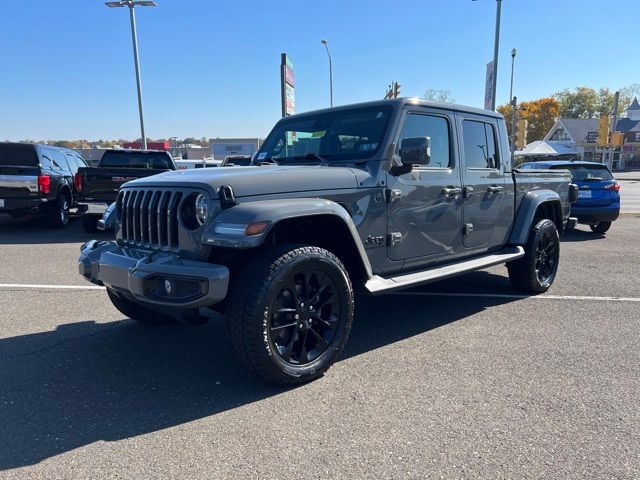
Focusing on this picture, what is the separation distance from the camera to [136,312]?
4.38 metres

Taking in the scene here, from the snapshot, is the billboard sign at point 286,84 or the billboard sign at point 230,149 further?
the billboard sign at point 230,149

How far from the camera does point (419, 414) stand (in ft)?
9.71

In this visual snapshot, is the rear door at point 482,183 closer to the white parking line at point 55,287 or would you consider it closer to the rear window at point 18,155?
the white parking line at point 55,287

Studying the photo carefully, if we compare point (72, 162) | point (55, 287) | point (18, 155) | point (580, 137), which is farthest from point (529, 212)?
point (580, 137)

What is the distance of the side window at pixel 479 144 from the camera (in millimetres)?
4855

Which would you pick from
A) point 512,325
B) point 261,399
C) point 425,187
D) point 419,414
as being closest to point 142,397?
point 261,399

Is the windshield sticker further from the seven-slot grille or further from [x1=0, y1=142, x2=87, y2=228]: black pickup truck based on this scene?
[x1=0, y1=142, x2=87, y2=228]: black pickup truck

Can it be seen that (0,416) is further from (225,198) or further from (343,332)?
(343,332)

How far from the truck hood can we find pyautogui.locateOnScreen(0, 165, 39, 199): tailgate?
7797mm

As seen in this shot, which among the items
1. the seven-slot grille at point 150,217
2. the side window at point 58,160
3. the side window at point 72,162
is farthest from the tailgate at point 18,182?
the seven-slot grille at point 150,217

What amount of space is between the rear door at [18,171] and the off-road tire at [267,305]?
880 centimetres

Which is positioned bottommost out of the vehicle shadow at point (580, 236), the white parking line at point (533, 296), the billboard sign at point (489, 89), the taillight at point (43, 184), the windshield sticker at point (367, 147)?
the vehicle shadow at point (580, 236)

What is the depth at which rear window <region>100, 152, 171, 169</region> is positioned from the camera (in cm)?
1144

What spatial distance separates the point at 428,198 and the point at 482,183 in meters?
0.94
